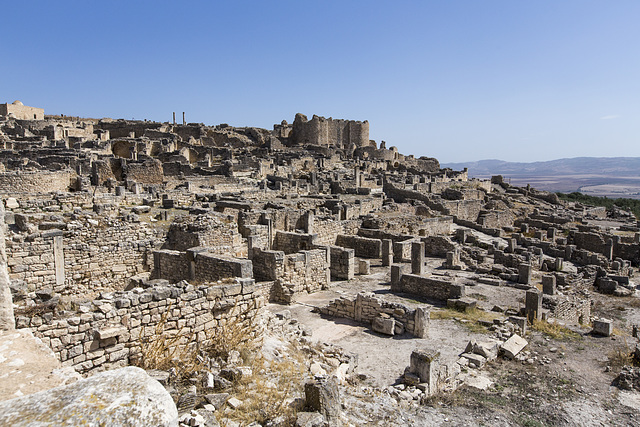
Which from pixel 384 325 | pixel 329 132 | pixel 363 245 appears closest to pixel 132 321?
pixel 384 325

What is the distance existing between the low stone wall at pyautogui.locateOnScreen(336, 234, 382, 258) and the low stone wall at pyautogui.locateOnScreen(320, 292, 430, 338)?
711cm

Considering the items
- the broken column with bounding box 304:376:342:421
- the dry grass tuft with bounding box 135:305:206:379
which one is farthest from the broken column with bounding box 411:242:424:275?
the dry grass tuft with bounding box 135:305:206:379

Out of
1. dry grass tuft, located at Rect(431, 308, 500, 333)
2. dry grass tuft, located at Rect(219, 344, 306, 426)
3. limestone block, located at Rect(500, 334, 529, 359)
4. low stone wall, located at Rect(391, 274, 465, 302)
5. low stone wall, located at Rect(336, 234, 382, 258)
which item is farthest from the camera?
low stone wall, located at Rect(336, 234, 382, 258)

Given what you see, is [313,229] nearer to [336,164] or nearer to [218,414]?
[218,414]

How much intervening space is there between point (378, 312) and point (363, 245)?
8.12 m

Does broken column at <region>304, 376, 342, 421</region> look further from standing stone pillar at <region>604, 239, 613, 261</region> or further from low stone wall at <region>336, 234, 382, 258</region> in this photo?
standing stone pillar at <region>604, 239, 613, 261</region>

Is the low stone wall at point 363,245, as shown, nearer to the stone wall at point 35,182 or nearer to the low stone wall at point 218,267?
the low stone wall at point 218,267

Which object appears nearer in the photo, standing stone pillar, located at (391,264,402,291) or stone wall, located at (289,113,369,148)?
standing stone pillar, located at (391,264,402,291)

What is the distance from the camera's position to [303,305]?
11688 millimetres

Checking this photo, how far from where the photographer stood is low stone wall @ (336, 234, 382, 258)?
1811 cm

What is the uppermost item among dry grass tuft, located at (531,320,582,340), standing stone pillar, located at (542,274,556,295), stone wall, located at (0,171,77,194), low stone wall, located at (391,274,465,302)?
stone wall, located at (0,171,77,194)

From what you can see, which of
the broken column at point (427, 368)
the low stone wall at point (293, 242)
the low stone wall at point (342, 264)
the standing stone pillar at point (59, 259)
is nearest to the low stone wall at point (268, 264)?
the low stone wall at point (293, 242)

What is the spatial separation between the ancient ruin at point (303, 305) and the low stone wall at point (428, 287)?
0.13 ft

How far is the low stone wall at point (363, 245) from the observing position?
713 inches
